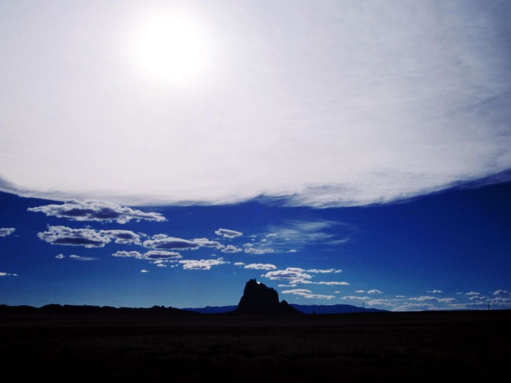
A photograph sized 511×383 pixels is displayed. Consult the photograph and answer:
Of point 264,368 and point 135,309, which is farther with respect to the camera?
point 135,309

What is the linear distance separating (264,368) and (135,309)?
163180mm

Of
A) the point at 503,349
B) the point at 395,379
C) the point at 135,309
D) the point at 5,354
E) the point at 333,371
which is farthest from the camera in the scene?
the point at 135,309

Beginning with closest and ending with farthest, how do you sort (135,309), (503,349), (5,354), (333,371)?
(333,371) < (5,354) < (503,349) < (135,309)

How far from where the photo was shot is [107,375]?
56.8ft

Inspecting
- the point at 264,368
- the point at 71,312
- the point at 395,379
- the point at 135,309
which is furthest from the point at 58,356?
the point at 135,309

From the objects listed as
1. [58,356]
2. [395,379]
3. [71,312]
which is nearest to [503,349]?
[395,379]

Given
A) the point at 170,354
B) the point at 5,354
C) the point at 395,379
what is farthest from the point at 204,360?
the point at 5,354

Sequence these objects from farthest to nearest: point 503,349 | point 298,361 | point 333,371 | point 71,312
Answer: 1. point 71,312
2. point 503,349
3. point 298,361
4. point 333,371

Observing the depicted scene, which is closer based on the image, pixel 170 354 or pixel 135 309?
pixel 170 354

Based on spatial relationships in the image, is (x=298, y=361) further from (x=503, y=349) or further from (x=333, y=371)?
(x=503, y=349)

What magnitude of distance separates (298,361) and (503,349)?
48.5 ft

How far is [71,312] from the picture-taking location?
148 metres

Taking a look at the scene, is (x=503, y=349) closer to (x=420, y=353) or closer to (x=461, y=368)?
(x=420, y=353)

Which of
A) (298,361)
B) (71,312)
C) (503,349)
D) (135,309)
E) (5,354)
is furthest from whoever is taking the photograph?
(135,309)
